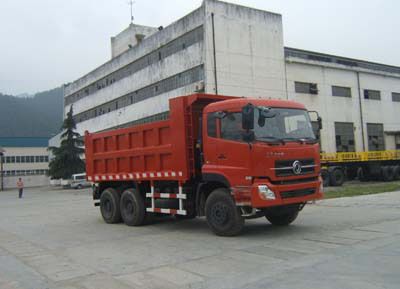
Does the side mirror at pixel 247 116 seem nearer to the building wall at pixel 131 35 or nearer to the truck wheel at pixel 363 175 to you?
the truck wheel at pixel 363 175

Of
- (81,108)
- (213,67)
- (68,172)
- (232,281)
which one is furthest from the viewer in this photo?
(81,108)

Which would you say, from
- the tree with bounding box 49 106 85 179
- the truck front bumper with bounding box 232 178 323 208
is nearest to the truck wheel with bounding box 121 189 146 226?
the truck front bumper with bounding box 232 178 323 208

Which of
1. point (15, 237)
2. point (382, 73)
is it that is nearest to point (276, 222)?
point (15, 237)

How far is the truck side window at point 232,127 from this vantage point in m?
9.80

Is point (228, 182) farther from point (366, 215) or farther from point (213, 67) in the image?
point (213, 67)

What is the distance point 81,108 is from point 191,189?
55.8 metres

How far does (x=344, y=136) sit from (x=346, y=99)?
3.81 meters

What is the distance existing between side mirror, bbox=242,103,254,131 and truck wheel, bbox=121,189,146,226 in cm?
479

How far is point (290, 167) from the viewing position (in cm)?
964

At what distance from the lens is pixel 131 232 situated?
11.9 m

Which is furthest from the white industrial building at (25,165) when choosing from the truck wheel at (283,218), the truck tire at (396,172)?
the truck wheel at (283,218)

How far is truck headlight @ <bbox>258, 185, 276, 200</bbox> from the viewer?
9.32 metres

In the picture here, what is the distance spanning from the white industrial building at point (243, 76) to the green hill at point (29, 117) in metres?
69.3

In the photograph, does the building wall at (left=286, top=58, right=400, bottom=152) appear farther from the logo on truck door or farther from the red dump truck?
the logo on truck door
